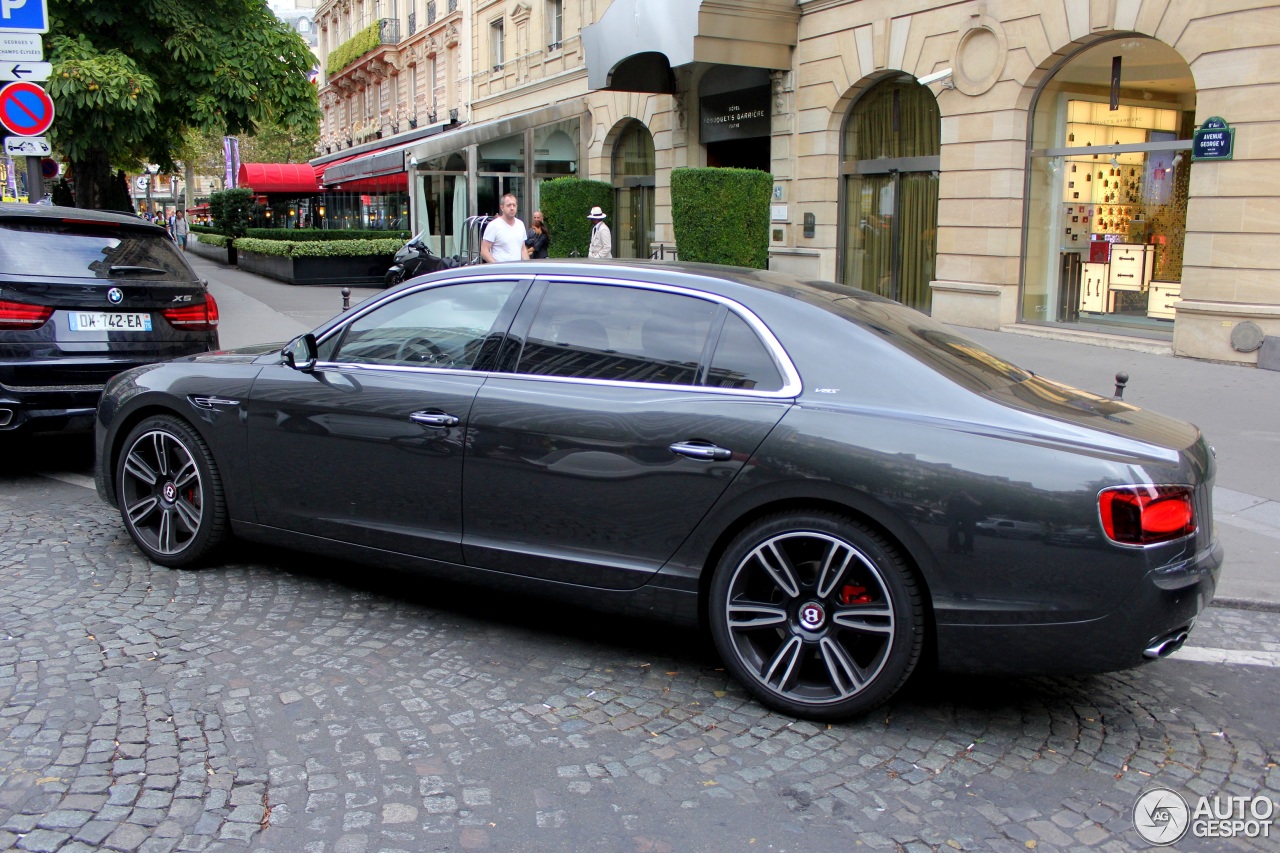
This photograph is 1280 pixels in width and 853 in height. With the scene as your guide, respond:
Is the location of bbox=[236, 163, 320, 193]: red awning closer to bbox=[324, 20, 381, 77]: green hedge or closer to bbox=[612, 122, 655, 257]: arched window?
bbox=[324, 20, 381, 77]: green hedge

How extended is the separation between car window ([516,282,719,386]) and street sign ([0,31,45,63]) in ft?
32.3

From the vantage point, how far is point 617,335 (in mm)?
4219

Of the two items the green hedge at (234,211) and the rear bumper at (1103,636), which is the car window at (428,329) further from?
the green hedge at (234,211)

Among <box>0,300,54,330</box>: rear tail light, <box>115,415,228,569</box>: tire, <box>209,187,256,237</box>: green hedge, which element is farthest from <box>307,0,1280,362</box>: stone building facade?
<box>209,187,256,237</box>: green hedge

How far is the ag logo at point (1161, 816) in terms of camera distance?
3082 mm

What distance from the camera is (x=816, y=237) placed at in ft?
61.7

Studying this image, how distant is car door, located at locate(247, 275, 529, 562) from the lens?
4.40 metres

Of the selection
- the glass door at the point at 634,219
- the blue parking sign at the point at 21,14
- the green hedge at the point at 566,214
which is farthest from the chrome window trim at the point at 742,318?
the glass door at the point at 634,219

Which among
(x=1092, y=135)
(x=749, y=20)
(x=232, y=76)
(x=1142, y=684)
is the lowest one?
(x=1142, y=684)

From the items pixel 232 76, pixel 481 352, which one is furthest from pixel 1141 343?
pixel 232 76

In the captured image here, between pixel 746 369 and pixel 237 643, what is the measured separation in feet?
7.56

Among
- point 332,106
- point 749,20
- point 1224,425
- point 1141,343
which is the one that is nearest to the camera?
point 1224,425

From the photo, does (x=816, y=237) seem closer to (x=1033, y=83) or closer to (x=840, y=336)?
(x=1033, y=83)

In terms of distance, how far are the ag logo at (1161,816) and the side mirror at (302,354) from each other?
362cm
